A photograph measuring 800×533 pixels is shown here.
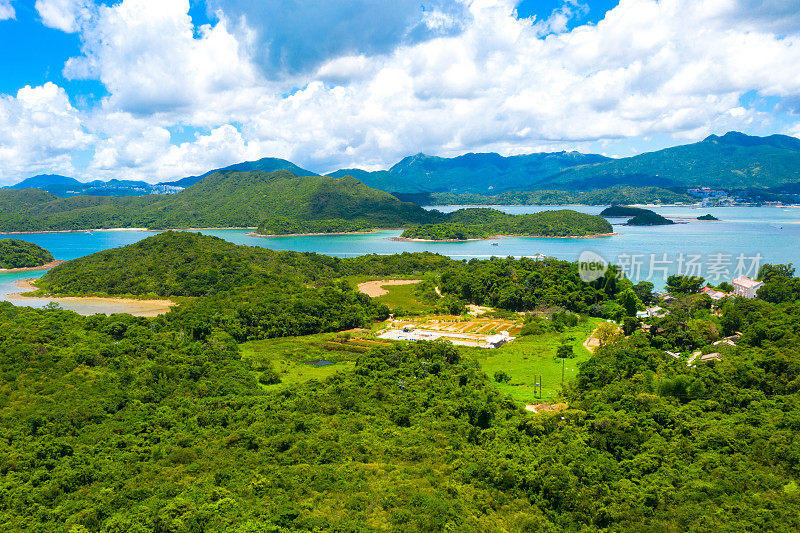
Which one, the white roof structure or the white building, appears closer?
the white building

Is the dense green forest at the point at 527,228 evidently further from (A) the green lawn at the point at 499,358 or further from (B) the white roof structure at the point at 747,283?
(A) the green lawn at the point at 499,358

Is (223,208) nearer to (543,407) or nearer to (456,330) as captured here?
(456,330)

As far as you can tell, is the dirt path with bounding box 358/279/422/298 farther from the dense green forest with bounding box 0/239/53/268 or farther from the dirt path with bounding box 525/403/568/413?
the dense green forest with bounding box 0/239/53/268

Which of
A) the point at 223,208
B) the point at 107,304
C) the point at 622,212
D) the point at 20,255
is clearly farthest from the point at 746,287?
the point at 223,208

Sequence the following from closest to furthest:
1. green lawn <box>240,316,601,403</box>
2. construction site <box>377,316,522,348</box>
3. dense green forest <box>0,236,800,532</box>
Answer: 1. dense green forest <box>0,236,800,532</box>
2. green lawn <box>240,316,601,403</box>
3. construction site <box>377,316,522,348</box>

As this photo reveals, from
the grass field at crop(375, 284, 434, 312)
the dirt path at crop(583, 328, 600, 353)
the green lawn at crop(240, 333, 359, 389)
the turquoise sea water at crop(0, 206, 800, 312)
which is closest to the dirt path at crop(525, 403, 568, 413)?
the green lawn at crop(240, 333, 359, 389)

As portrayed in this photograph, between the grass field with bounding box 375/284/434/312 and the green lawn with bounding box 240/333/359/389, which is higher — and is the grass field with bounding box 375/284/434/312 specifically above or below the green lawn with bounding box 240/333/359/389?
above

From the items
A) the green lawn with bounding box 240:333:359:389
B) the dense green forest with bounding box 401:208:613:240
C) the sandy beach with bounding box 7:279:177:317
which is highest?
the dense green forest with bounding box 401:208:613:240

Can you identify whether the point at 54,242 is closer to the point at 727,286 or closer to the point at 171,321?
the point at 171,321
